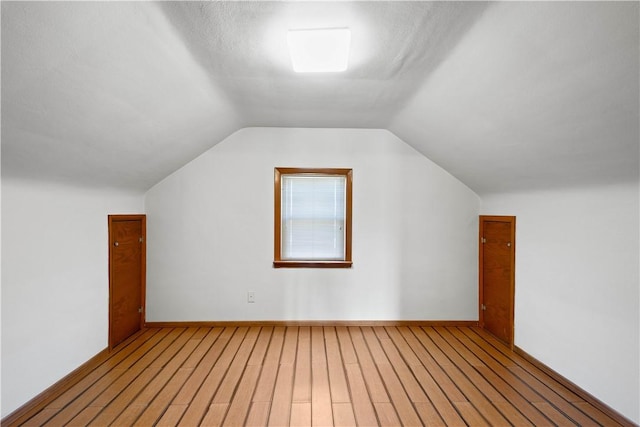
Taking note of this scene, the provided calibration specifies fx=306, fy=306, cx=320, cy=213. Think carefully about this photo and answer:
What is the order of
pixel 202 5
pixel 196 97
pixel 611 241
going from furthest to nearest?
pixel 196 97
pixel 611 241
pixel 202 5

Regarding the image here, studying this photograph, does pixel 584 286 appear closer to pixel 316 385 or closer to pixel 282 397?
pixel 316 385

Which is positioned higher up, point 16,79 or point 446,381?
point 16,79

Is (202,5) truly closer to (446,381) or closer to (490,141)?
(490,141)

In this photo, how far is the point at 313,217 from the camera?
3.77m

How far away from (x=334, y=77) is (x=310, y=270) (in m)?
2.21

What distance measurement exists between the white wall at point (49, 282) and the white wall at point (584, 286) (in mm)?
4024

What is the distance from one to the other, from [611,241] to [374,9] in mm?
2253

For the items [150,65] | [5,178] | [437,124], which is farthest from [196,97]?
[437,124]

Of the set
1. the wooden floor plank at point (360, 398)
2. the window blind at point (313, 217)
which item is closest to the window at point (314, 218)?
the window blind at point (313, 217)

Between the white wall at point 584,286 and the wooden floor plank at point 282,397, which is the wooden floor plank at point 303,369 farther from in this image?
the white wall at point 584,286

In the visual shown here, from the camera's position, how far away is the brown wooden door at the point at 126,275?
119 inches

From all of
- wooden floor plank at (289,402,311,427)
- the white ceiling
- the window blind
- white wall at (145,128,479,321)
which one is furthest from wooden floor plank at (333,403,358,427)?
the white ceiling

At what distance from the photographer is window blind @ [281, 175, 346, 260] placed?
3.75 metres

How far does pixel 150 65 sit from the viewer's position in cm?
173
